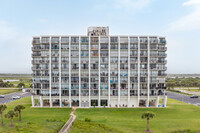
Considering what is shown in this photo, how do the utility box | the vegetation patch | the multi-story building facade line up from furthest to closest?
the utility box
the multi-story building facade
the vegetation patch

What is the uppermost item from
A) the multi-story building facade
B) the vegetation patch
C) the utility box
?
the utility box

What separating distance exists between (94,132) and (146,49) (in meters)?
43.6

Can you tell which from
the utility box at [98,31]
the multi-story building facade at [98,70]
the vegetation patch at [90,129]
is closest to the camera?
the vegetation patch at [90,129]

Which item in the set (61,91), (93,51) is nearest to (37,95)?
(61,91)

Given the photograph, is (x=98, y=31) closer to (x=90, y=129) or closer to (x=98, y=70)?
(x=98, y=70)

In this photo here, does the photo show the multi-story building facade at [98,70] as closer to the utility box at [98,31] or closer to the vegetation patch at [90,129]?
the utility box at [98,31]

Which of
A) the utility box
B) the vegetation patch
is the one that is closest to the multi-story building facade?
the utility box

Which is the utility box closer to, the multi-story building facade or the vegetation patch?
the multi-story building facade

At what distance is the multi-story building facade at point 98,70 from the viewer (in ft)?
190

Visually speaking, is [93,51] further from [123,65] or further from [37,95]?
[37,95]

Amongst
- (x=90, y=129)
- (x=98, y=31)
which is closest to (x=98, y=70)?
(x=98, y=31)

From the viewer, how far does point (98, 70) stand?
58.2 metres

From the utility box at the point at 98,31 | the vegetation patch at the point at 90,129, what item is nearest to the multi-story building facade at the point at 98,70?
the utility box at the point at 98,31

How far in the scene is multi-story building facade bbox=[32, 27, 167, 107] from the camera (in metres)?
57.8
